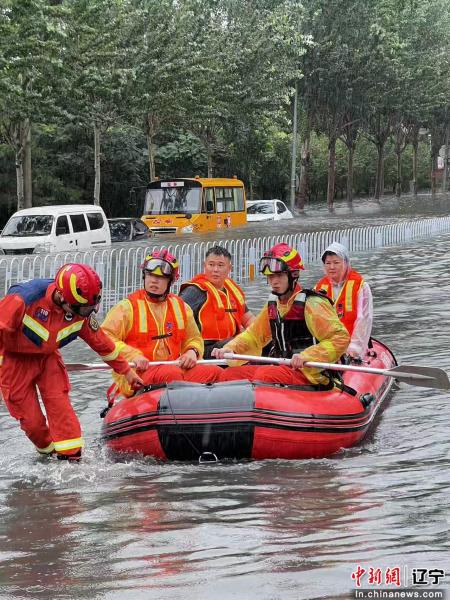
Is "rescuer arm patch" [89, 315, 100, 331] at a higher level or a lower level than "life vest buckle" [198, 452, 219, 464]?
higher

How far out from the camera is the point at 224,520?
256 inches

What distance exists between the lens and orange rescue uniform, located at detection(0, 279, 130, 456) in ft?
24.0

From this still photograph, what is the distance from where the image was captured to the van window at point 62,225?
75.4 ft

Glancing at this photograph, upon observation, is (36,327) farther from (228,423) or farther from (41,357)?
(228,423)

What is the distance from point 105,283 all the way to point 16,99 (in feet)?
29.1

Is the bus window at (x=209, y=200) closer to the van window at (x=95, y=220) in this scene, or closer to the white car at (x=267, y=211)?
the white car at (x=267, y=211)

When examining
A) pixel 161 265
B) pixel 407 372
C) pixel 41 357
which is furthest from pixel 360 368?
pixel 41 357

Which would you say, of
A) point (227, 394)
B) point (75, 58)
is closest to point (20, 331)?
point (227, 394)

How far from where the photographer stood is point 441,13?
52.8 metres

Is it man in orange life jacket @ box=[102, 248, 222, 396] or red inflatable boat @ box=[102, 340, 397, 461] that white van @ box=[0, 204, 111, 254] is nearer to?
man in orange life jacket @ box=[102, 248, 222, 396]

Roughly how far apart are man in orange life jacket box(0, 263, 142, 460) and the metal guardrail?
24.9 ft

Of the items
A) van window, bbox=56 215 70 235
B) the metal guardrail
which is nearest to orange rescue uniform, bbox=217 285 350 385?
the metal guardrail

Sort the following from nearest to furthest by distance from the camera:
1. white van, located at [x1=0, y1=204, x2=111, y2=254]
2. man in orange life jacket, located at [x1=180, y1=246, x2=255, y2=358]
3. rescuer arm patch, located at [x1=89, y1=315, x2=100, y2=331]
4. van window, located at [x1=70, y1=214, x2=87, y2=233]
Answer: rescuer arm patch, located at [x1=89, y1=315, x2=100, y2=331] < man in orange life jacket, located at [x1=180, y1=246, x2=255, y2=358] < white van, located at [x1=0, y1=204, x2=111, y2=254] < van window, located at [x1=70, y1=214, x2=87, y2=233]

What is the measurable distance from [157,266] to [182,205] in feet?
77.8
